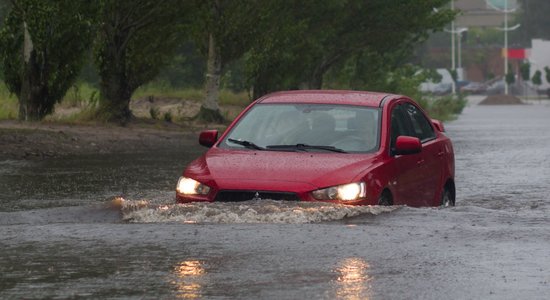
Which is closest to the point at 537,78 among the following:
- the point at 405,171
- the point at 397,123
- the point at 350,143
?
the point at 397,123

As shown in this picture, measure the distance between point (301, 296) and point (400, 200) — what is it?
15.7 feet

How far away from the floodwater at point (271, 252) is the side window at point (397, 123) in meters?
1.09

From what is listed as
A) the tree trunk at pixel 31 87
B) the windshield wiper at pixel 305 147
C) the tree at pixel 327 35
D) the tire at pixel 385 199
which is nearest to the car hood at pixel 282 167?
the windshield wiper at pixel 305 147

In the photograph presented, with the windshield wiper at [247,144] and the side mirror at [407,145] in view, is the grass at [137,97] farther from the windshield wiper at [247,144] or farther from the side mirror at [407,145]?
the side mirror at [407,145]

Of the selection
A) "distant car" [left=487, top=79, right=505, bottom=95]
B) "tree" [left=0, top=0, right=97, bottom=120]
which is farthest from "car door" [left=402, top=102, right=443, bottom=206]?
"distant car" [left=487, top=79, right=505, bottom=95]

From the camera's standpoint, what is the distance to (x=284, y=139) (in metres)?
13.3

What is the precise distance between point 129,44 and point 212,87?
19.6 feet

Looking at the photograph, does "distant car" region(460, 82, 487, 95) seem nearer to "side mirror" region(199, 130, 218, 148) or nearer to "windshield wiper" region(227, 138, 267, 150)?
"side mirror" region(199, 130, 218, 148)

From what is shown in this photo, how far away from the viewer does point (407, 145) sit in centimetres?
1307

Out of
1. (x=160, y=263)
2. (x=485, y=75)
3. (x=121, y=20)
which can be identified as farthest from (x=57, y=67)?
(x=485, y=75)

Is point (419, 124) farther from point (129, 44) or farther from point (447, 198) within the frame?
point (129, 44)

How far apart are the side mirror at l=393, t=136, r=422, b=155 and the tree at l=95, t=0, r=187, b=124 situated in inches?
785

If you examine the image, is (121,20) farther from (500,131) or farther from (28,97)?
(500,131)

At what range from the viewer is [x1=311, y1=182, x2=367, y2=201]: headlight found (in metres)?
12.1
